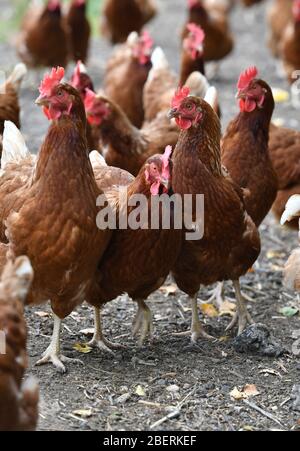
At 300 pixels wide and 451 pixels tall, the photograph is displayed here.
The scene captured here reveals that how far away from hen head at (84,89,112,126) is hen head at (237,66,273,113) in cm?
95

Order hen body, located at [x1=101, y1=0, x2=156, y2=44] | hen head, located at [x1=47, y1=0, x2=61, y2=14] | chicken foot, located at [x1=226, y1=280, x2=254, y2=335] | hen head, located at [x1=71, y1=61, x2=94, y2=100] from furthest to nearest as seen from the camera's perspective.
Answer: hen body, located at [x1=101, y1=0, x2=156, y2=44]
hen head, located at [x1=47, y1=0, x2=61, y2=14]
hen head, located at [x1=71, y1=61, x2=94, y2=100]
chicken foot, located at [x1=226, y1=280, x2=254, y2=335]

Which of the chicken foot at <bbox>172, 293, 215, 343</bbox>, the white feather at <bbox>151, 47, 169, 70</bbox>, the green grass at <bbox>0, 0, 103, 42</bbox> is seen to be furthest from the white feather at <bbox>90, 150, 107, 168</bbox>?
the green grass at <bbox>0, 0, 103, 42</bbox>

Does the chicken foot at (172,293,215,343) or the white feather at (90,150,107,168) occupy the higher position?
the white feather at (90,150,107,168)

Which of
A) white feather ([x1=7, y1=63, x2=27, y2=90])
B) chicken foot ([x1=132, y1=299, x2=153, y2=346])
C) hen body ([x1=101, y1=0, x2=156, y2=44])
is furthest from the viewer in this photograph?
hen body ([x1=101, y1=0, x2=156, y2=44])

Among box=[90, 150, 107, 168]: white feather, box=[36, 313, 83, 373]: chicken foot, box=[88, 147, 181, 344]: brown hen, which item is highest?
box=[90, 150, 107, 168]: white feather

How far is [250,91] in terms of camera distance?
4.87 m

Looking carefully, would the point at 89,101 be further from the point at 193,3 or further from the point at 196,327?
the point at 193,3

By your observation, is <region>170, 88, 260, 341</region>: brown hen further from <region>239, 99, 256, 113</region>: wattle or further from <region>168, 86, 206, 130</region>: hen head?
<region>239, 99, 256, 113</region>: wattle

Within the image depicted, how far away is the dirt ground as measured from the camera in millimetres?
3704

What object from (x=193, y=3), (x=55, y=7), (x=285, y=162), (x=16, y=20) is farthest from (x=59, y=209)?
(x=16, y=20)

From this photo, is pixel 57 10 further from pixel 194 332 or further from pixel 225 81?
pixel 194 332

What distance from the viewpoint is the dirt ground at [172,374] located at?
3704mm

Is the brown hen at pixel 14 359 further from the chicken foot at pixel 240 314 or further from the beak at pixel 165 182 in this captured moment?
the chicken foot at pixel 240 314
